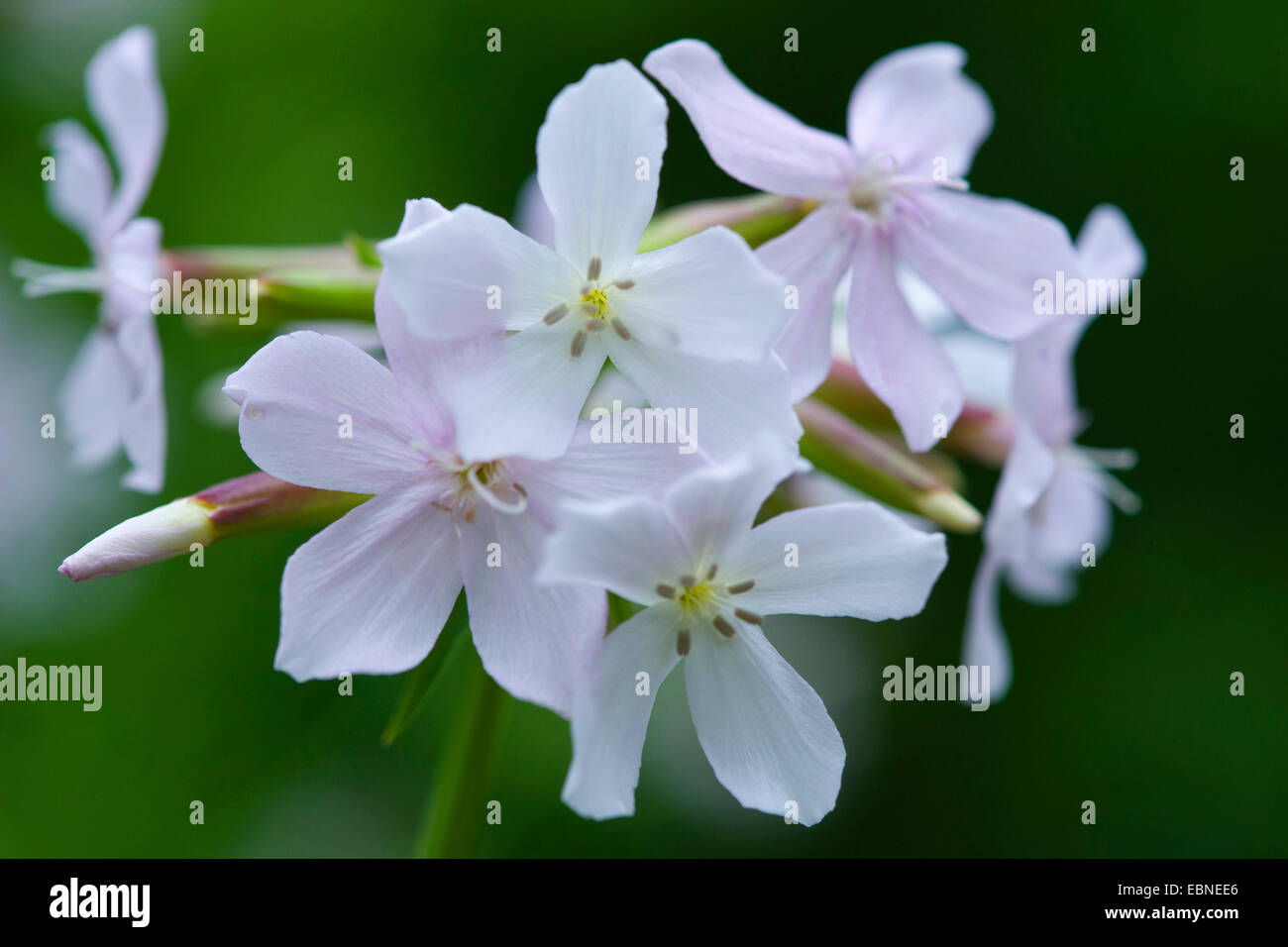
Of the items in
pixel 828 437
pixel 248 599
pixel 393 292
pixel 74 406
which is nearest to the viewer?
pixel 393 292

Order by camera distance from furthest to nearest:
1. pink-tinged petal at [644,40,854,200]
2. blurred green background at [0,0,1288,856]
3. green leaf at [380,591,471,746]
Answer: blurred green background at [0,0,1288,856] → pink-tinged petal at [644,40,854,200] → green leaf at [380,591,471,746]

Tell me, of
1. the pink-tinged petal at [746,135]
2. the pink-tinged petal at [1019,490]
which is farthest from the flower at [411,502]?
the pink-tinged petal at [1019,490]

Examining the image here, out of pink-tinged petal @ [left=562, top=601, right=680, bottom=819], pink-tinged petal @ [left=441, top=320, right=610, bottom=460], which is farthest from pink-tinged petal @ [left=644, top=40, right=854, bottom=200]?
pink-tinged petal @ [left=562, top=601, right=680, bottom=819]

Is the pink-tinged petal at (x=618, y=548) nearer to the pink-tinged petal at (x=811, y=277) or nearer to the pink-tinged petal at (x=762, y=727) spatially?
the pink-tinged petal at (x=762, y=727)

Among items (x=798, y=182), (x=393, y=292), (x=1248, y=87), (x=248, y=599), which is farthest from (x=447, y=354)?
(x=1248, y=87)

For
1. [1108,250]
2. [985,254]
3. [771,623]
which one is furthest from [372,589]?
[771,623]

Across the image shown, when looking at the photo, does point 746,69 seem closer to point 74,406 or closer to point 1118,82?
point 1118,82

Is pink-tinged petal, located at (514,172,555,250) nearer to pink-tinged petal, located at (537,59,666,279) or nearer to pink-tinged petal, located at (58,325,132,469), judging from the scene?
pink-tinged petal, located at (58,325,132,469)
